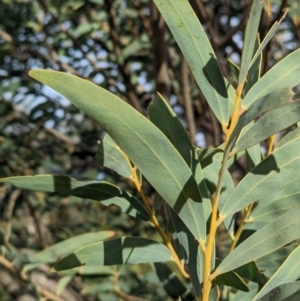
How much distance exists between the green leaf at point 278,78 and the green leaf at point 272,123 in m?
0.05

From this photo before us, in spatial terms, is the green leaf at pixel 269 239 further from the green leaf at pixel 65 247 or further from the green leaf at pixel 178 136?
the green leaf at pixel 65 247

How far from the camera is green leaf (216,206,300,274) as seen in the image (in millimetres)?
542

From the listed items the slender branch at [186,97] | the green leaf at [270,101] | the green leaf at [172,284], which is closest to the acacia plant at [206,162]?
the green leaf at [270,101]

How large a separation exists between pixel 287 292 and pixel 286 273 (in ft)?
0.17

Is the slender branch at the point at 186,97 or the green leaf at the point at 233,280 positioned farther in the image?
the slender branch at the point at 186,97

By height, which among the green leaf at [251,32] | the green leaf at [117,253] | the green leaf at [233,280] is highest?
the green leaf at [251,32]

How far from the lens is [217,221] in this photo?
60 centimetres

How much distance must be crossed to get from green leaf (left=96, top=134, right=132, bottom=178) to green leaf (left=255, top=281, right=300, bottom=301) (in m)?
0.24

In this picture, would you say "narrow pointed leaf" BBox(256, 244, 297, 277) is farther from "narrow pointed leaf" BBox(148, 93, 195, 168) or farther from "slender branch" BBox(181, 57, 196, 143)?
"slender branch" BBox(181, 57, 196, 143)

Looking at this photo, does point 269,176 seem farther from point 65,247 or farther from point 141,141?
point 65,247

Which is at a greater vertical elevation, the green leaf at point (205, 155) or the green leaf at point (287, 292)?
the green leaf at point (205, 155)

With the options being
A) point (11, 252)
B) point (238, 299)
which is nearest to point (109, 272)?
point (11, 252)

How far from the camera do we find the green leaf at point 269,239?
542mm

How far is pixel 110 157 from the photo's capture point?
0.67 meters
